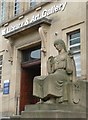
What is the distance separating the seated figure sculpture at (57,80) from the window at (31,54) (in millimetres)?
6320

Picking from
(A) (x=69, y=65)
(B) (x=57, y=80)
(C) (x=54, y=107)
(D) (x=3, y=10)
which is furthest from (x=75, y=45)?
(D) (x=3, y=10)

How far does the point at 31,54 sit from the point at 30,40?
112 cm

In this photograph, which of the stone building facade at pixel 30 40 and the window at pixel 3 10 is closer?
the stone building facade at pixel 30 40

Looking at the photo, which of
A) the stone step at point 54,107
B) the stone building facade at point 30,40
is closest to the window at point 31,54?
the stone building facade at point 30,40

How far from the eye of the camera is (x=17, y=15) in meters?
16.6

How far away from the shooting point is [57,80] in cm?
862

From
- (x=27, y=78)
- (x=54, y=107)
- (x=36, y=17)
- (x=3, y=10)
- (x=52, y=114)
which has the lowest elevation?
(x=52, y=114)

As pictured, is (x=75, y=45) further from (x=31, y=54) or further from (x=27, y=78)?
(x=27, y=78)

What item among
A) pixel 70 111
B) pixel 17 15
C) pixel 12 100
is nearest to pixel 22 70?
pixel 12 100

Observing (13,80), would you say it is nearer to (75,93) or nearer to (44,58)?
(44,58)

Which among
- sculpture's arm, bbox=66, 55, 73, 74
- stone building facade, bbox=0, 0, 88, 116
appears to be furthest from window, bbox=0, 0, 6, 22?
sculpture's arm, bbox=66, 55, 73, 74

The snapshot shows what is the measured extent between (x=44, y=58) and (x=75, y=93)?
555 cm

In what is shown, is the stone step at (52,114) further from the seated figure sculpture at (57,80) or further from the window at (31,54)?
the window at (31,54)

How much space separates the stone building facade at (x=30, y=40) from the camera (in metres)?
13.0
